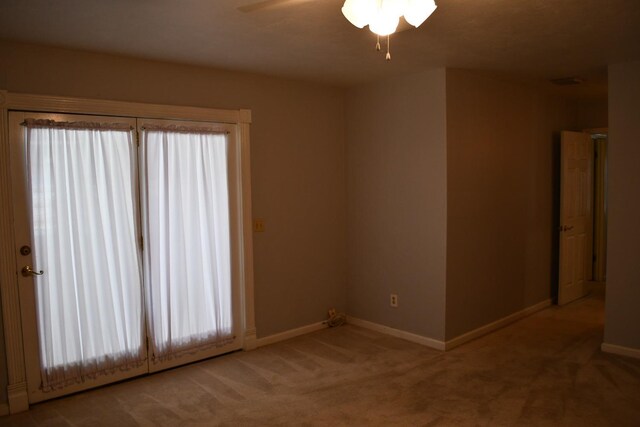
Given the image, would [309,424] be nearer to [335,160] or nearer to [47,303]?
[47,303]

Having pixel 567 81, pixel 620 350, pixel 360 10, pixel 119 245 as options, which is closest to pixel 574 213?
pixel 567 81

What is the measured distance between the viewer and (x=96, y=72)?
3410 mm

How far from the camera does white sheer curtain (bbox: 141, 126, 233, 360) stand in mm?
3693

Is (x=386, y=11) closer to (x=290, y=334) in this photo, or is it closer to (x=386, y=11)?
(x=386, y=11)

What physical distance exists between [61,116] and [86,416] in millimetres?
2001

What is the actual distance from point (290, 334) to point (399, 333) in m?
1.04

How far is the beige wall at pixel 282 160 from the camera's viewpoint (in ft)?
11.7

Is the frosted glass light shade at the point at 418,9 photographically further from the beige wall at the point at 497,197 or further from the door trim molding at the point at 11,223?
the door trim molding at the point at 11,223

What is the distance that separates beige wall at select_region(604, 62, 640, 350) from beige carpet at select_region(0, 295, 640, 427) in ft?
1.16

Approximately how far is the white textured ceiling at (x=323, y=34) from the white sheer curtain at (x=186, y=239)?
2.33 ft

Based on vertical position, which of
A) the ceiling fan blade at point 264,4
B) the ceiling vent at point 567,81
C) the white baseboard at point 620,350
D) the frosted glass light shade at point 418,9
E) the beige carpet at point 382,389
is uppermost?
the ceiling vent at point 567,81

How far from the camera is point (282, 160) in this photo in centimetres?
445

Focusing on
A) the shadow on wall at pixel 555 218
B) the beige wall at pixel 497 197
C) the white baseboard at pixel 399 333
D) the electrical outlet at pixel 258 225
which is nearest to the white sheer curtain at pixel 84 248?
the electrical outlet at pixel 258 225

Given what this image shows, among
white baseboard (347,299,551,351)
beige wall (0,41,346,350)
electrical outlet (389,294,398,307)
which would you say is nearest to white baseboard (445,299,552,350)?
white baseboard (347,299,551,351)
